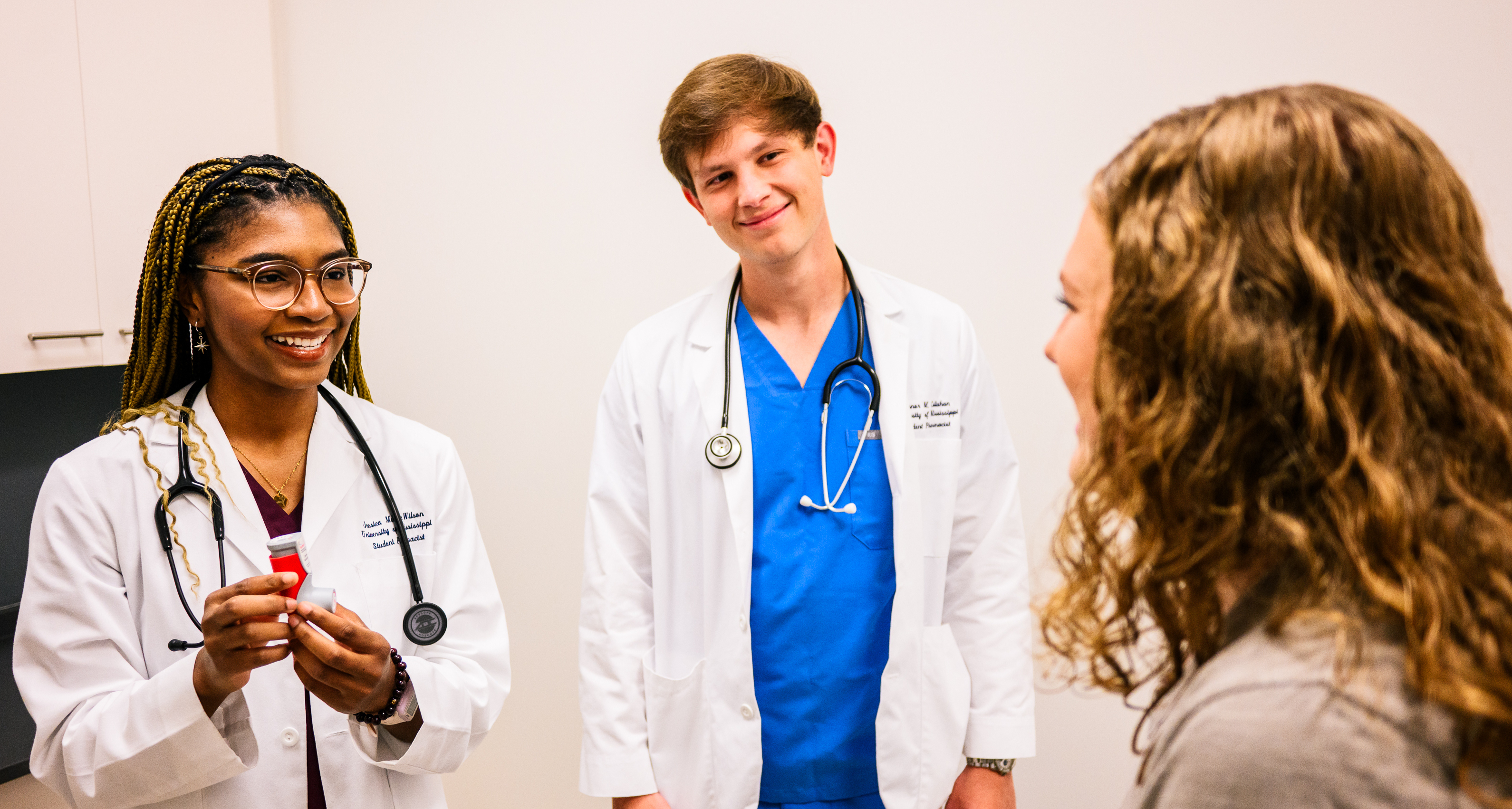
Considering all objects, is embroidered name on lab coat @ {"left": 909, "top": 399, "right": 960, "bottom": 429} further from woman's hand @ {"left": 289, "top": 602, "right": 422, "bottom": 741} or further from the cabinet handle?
the cabinet handle

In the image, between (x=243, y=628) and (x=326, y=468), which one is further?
(x=326, y=468)

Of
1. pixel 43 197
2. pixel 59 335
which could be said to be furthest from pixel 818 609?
pixel 43 197

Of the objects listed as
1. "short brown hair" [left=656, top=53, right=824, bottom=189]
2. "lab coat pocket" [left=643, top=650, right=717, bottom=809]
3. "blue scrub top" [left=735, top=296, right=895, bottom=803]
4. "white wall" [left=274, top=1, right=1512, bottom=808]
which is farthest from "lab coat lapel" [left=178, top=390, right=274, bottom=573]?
"white wall" [left=274, top=1, right=1512, bottom=808]

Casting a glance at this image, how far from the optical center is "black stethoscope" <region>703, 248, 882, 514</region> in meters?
1.44

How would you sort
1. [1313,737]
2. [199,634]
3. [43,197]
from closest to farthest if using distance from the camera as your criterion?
[1313,737], [199,634], [43,197]

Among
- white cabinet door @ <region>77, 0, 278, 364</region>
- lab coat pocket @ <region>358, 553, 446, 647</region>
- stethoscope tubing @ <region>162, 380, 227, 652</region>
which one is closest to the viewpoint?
stethoscope tubing @ <region>162, 380, 227, 652</region>

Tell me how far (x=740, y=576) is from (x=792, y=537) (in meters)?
0.10

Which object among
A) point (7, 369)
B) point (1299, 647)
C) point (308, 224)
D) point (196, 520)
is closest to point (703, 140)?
point (308, 224)

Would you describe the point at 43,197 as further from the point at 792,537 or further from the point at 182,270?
the point at 792,537

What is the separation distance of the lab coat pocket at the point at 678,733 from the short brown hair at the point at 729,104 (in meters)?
0.83

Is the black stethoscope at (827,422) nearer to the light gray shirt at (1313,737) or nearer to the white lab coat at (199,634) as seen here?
the white lab coat at (199,634)

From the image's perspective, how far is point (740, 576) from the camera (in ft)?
4.67

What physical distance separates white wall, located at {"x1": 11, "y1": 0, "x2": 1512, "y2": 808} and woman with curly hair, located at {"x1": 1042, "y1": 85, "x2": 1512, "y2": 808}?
4.57 ft

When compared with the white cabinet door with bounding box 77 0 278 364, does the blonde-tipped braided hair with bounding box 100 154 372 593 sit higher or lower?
lower
